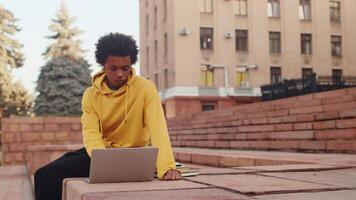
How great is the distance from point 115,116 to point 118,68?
0.36 m

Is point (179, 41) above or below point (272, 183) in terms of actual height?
above

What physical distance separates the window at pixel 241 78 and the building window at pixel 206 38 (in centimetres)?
270

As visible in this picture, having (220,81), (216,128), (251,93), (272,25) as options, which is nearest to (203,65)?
(220,81)

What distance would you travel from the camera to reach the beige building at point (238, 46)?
110 feet

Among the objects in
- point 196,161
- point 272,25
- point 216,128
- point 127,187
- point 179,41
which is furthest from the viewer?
point 272,25

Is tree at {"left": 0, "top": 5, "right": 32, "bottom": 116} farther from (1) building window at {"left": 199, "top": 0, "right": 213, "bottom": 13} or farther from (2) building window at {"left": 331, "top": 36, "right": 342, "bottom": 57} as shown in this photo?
(2) building window at {"left": 331, "top": 36, "right": 342, "bottom": 57}

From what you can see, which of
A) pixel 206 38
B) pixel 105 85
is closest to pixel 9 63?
pixel 206 38

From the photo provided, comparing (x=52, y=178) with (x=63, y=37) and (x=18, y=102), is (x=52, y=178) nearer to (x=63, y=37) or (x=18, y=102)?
(x=18, y=102)

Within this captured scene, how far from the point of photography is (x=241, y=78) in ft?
115

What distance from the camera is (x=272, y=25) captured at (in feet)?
118

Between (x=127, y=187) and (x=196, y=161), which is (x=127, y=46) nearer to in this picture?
(x=127, y=187)

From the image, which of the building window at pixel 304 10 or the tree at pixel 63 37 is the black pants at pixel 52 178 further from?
the tree at pixel 63 37

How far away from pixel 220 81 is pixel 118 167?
31.4 meters

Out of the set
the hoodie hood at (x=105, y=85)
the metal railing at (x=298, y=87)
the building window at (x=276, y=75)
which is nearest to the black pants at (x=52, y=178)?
the hoodie hood at (x=105, y=85)
